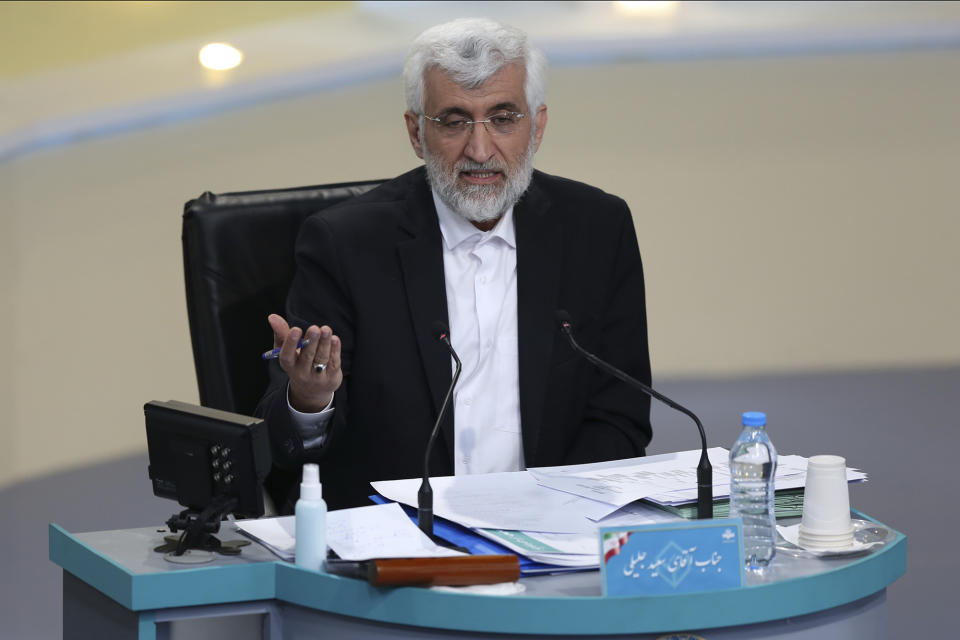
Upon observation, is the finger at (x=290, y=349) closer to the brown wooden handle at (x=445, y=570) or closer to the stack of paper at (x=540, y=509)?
the stack of paper at (x=540, y=509)

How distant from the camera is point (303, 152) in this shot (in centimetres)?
487

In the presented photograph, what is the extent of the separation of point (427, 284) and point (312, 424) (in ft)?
1.05

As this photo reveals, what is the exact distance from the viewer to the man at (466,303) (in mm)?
2092

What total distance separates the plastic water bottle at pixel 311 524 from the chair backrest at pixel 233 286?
742 mm

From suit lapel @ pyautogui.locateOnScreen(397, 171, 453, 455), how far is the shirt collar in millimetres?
17

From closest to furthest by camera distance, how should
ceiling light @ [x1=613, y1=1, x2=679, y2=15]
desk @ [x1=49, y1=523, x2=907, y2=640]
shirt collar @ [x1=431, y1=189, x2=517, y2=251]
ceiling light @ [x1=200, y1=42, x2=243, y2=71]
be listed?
desk @ [x1=49, y1=523, x2=907, y2=640]
shirt collar @ [x1=431, y1=189, x2=517, y2=251]
ceiling light @ [x1=200, y1=42, x2=243, y2=71]
ceiling light @ [x1=613, y1=1, x2=679, y2=15]

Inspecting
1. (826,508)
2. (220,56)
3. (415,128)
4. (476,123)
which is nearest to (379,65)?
(220,56)

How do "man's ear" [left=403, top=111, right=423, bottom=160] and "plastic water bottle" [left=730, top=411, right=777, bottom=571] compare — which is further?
"man's ear" [left=403, top=111, right=423, bottom=160]

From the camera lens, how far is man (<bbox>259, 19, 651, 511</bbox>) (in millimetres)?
2092

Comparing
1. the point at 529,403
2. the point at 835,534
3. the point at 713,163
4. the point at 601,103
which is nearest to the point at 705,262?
the point at 713,163

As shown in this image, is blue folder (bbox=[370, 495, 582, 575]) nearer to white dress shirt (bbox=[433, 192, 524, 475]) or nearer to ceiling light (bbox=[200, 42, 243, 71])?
white dress shirt (bbox=[433, 192, 524, 475])

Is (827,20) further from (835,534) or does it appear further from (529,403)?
(835,534)

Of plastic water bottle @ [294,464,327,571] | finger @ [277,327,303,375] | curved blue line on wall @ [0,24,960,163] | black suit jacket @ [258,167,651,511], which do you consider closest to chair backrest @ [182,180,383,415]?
black suit jacket @ [258,167,651,511]

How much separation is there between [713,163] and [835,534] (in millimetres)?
3926
